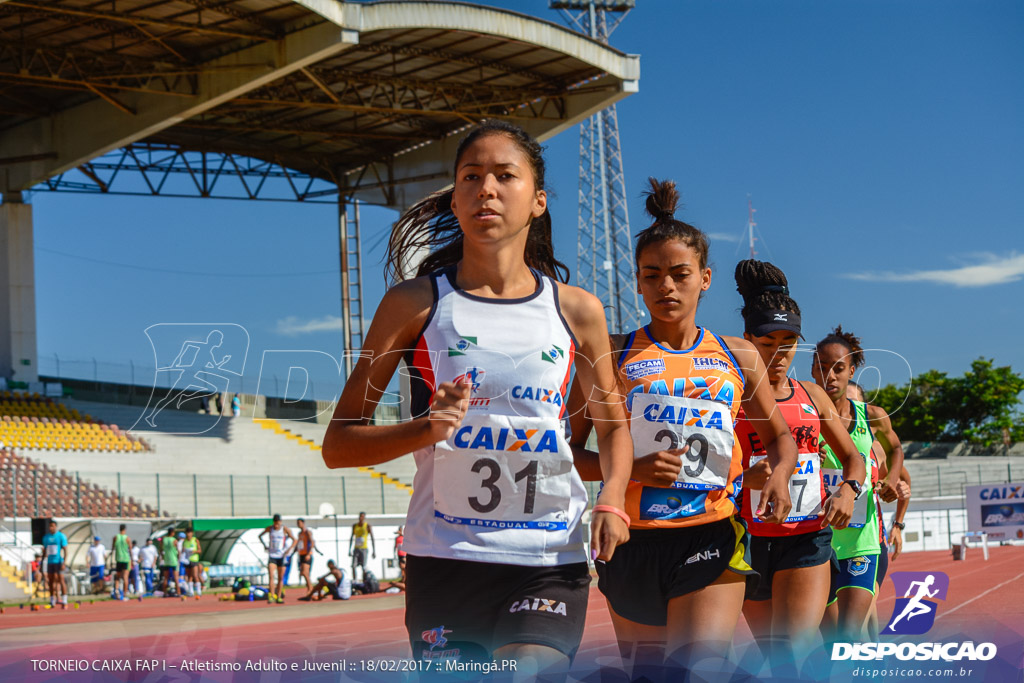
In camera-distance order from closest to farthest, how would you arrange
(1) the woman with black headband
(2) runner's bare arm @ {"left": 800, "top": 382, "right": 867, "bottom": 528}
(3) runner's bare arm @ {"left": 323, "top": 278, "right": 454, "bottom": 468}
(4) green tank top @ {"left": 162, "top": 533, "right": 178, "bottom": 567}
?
(3) runner's bare arm @ {"left": 323, "top": 278, "right": 454, "bottom": 468}, (1) the woman with black headband, (2) runner's bare arm @ {"left": 800, "top": 382, "right": 867, "bottom": 528}, (4) green tank top @ {"left": 162, "top": 533, "right": 178, "bottom": 567}

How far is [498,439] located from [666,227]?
187 cm

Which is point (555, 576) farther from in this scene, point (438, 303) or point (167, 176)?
point (167, 176)

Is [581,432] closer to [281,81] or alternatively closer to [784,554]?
[784,554]

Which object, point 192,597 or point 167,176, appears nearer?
point 192,597

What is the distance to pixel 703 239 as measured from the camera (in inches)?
185

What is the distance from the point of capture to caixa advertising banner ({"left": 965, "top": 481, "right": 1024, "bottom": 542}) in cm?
2556

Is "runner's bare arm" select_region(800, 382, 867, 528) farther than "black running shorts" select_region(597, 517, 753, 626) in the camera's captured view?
Yes

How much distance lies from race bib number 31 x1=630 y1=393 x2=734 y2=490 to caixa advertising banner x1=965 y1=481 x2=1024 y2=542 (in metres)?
23.4

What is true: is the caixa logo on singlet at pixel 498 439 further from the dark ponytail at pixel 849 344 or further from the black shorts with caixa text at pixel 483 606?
the dark ponytail at pixel 849 344

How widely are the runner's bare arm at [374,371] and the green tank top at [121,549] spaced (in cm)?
2021

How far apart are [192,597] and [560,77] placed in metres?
18.0

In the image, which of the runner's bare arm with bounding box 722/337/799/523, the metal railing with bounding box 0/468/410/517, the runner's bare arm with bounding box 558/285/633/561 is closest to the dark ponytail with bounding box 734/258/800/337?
the runner's bare arm with bounding box 722/337/799/523

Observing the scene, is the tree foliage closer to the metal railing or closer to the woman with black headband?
the metal railing

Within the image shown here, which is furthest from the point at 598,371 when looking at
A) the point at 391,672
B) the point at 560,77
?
the point at 560,77
